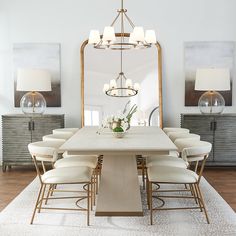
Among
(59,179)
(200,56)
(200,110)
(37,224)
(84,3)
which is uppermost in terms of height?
(84,3)

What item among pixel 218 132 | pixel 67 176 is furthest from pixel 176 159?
pixel 218 132

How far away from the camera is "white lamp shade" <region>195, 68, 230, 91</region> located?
6105 mm

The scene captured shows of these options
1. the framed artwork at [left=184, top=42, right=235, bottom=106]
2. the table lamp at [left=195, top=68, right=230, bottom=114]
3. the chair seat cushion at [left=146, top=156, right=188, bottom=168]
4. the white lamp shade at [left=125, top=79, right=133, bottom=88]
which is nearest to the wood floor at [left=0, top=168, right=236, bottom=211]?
the chair seat cushion at [left=146, top=156, right=188, bottom=168]

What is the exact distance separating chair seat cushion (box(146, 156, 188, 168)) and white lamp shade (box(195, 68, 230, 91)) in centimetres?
183

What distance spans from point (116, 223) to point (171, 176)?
2.24 ft

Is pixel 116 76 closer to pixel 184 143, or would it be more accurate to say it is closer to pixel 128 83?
pixel 128 83

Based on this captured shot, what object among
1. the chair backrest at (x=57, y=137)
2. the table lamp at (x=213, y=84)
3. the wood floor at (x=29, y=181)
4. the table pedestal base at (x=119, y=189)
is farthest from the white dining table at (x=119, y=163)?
the table lamp at (x=213, y=84)

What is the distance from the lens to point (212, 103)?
6.36m

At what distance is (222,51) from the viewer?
6.55 m

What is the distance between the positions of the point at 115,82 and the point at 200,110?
55.3 inches

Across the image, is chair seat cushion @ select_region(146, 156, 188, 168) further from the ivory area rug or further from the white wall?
the white wall

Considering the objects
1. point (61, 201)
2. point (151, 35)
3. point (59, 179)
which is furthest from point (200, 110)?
point (59, 179)

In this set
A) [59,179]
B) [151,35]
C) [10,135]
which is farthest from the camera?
[10,135]

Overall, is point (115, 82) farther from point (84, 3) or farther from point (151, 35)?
point (151, 35)
